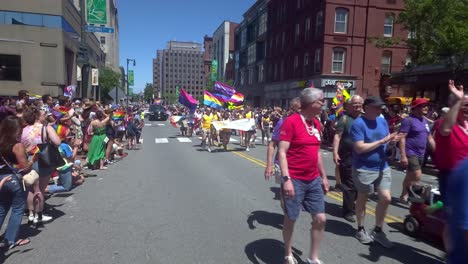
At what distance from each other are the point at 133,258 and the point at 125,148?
39.6 feet

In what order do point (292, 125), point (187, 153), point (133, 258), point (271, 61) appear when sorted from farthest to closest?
point (271, 61) < point (187, 153) < point (133, 258) < point (292, 125)

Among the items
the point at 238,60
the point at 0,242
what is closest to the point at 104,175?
the point at 0,242

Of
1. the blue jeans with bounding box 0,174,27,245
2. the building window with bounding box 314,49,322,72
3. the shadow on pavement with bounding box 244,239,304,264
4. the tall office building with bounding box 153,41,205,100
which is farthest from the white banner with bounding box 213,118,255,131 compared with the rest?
the tall office building with bounding box 153,41,205,100

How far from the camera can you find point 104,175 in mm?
9359

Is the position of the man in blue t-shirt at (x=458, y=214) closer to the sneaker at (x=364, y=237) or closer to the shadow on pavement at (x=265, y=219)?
the sneaker at (x=364, y=237)

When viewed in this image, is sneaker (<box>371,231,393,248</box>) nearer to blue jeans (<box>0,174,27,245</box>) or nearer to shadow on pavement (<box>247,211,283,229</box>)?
shadow on pavement (<box>247,211,283,229</box>)

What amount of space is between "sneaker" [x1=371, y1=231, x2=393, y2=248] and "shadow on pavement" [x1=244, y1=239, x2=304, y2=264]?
3.47ft

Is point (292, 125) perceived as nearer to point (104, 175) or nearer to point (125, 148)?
point (104, 175)

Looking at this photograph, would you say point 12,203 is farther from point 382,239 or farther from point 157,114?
point 157,114

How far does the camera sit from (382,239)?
181 inches

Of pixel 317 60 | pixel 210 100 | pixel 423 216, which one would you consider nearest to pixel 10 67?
pixel 210 100

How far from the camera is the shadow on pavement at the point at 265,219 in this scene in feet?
17.8

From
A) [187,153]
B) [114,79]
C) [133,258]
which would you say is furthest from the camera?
[114,79]

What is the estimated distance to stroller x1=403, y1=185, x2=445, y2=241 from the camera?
4.61 meters
